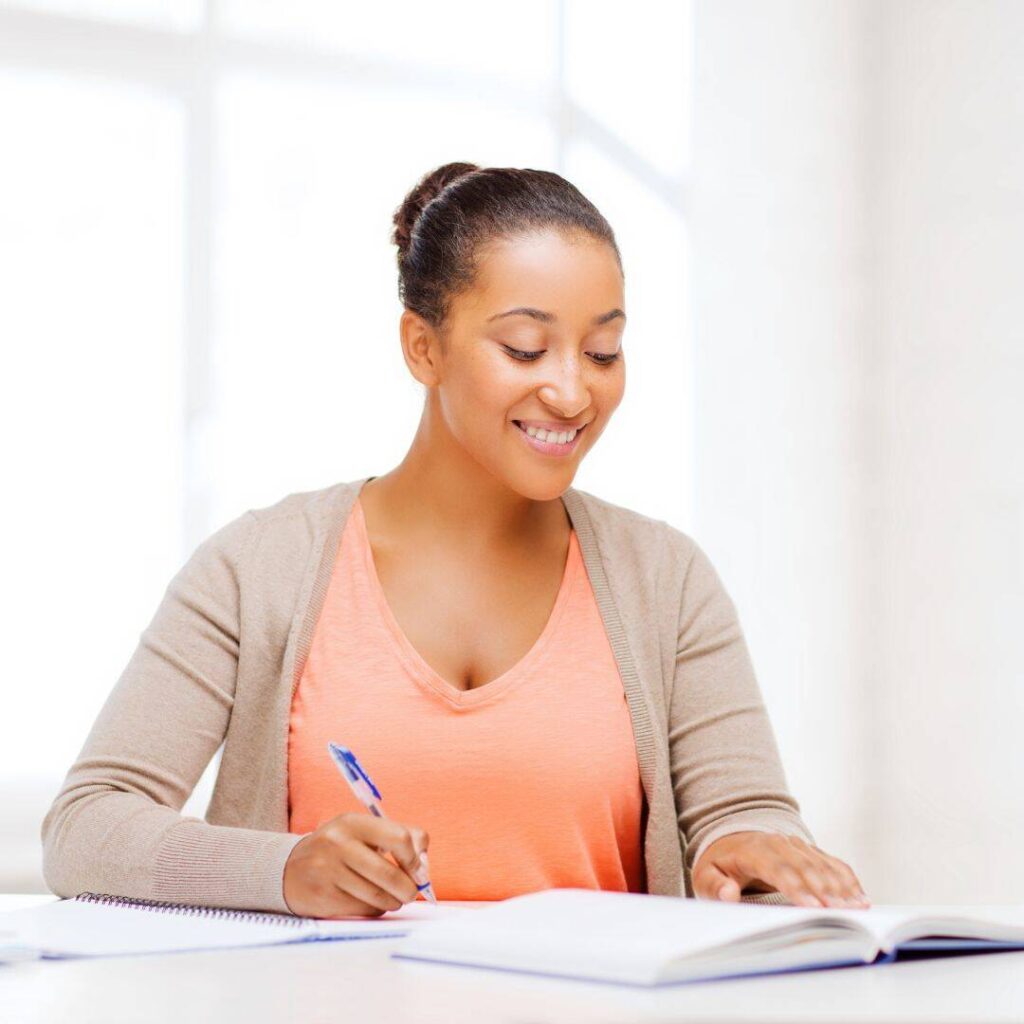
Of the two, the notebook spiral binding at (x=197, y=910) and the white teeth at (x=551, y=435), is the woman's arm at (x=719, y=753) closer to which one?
the white teeth at (x=551, y=435)

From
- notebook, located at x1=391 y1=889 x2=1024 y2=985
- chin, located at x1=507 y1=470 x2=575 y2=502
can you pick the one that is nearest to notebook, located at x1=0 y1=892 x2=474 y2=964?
notebook, located at x1=391 y1=889 x2=1024 y2=985

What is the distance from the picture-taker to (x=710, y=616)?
1.56 meters

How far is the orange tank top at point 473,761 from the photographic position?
4.71 feet

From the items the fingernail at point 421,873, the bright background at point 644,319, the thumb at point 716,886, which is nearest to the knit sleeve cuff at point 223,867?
the fingernail at point 421,873

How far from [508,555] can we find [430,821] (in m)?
0.28

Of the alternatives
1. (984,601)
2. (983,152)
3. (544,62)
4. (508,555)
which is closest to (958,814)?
(984,601)

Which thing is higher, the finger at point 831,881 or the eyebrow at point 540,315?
the eyebrow at point 540,315

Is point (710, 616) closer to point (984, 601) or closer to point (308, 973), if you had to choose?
point (308, 973)

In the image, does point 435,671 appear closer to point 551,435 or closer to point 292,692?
point 292,692

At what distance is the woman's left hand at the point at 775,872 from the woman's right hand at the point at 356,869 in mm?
268

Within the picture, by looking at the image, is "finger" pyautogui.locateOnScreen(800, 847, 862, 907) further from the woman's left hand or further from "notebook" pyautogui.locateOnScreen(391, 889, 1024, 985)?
"notebook" pyautogui.locateOnScreen(391, 889, 1024, 985)

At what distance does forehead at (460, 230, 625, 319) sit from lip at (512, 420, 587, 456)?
114mm

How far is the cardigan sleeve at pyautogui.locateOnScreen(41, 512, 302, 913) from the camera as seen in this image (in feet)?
3.81

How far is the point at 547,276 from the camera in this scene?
56.9 inches
